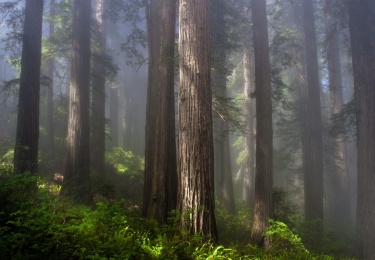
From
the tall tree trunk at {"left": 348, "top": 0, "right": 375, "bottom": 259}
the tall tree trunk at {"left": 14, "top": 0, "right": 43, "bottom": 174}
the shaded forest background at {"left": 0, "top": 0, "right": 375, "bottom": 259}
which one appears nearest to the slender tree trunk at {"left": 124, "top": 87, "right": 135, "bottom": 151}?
the shaded forest background at {"left": 0, "top": 0, "right": 375, "bottom": 259}

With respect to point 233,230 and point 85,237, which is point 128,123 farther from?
point 85,237

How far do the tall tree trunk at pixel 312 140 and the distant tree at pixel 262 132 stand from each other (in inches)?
215

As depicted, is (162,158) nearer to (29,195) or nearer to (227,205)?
(29,195)

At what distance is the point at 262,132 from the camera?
10.1m

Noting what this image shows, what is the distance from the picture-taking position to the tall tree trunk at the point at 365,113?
9922 mm

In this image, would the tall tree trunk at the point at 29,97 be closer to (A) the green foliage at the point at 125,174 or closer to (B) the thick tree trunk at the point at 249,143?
(A) the green foliage at the point at 125,174

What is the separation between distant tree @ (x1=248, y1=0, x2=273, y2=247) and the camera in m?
9.17

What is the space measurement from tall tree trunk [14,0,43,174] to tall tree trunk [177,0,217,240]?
6.40 metres

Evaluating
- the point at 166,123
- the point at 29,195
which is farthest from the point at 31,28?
the point at 29,195

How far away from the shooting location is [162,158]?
25.0 ft

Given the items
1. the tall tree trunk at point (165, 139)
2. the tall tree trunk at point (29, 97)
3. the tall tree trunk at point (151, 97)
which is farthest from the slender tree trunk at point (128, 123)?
the tall tree trunk at point (165, 139)

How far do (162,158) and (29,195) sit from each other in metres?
3.36

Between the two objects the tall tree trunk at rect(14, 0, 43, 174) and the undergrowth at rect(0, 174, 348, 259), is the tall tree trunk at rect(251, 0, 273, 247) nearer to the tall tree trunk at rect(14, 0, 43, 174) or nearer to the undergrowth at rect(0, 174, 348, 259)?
the undergrowth at rect(0, 174, 348, 259)

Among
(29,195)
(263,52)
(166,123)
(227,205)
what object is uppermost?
(263,52)
